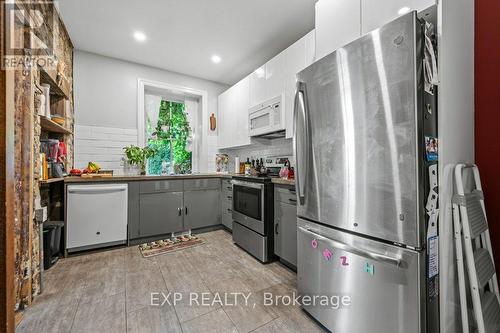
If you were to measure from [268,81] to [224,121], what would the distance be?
1345 millimetres

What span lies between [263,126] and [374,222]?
204cm

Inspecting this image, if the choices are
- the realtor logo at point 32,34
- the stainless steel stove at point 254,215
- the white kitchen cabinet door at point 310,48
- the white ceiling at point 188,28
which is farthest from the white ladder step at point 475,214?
the realtor logo at point 32,34

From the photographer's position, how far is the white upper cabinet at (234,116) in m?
3.36

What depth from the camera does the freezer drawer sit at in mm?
998

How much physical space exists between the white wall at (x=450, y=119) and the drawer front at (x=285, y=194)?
1161mm

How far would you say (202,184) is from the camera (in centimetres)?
344

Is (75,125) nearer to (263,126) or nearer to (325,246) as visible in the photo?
(263,126)

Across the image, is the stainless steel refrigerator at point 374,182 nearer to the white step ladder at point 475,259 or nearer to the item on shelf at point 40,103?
the white step ladder at point 475,259

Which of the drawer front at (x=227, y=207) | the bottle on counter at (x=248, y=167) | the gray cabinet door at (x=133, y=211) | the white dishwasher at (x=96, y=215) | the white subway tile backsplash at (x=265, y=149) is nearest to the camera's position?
the white dishwasher at (x=96, y=215)

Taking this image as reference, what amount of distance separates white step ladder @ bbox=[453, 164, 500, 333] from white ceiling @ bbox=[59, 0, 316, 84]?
2.16m

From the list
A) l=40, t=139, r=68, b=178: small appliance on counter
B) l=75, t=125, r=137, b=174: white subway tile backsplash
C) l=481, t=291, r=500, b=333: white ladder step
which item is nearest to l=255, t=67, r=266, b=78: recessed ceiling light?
l=75, t=125, r=137, b=174: white subway tile backsplash

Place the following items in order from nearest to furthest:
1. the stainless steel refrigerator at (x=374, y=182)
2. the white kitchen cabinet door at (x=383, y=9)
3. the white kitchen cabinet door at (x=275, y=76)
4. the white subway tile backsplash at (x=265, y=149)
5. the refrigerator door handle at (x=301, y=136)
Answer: the stainless steel refrigerator at (x=374, y=182) → the white kitchen cabinet door at (x=383, y=9) → the refrigerator door handle at (x=301, y=136) → the white kitchen cabinet door at (x=275, y=76) → the white subway tile backsplash at (x=265, y=149)

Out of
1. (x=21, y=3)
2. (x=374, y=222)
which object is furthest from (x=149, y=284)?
(x=21, y=3)

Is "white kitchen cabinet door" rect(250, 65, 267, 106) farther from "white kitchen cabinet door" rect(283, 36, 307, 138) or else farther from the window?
the window
